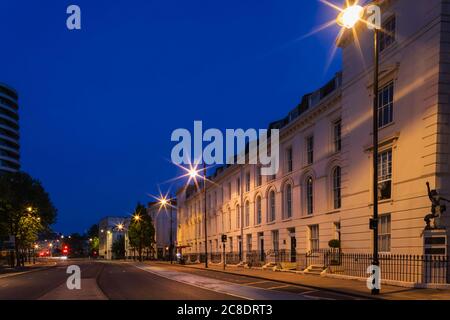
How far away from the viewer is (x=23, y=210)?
62094mm

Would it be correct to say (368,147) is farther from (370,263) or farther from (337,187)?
(337,187)

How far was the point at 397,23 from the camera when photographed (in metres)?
25.6

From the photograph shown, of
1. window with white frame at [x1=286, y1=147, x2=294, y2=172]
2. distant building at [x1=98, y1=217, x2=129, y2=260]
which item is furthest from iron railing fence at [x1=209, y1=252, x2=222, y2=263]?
distant building at [x1=98, y1=217, x2=129, y2=260]

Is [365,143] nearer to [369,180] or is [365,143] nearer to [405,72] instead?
[369,180]

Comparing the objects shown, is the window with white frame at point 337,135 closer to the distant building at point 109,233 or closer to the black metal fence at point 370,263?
the black metal fence at point 370,263

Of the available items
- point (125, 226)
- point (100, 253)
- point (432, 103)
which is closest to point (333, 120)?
point (432, 103)

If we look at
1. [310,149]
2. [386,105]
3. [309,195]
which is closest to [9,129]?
[310,149]

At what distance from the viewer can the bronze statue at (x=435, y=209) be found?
2152 centimetres

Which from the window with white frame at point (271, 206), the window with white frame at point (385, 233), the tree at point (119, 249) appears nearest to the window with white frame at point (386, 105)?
the window with white frame at point (385, 233)

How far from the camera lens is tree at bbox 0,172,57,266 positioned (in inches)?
2341

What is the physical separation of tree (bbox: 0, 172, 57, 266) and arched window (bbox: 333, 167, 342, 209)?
35571 millimetres

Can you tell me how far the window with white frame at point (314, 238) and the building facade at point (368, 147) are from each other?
7 centimetres

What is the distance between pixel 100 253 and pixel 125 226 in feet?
111
